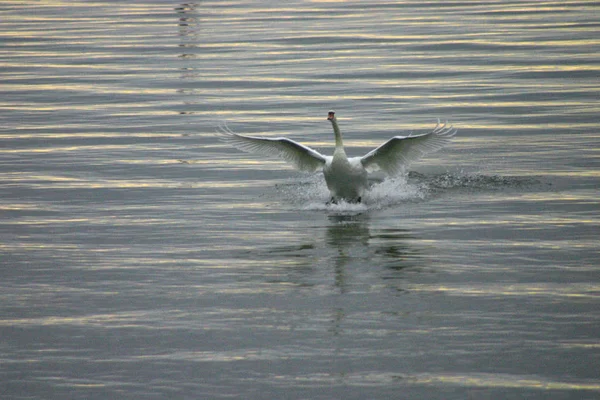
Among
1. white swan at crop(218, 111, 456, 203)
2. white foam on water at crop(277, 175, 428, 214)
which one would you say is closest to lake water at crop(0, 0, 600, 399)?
white foam on water at crop(277, 175, 428, 214)

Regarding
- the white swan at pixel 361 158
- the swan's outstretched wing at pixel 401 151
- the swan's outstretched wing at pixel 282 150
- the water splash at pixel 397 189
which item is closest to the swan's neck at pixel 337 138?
the white swan at pixel 361 158

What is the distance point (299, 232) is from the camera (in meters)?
16.8

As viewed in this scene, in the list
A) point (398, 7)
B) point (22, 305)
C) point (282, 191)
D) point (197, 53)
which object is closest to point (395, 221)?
point (282, 191)

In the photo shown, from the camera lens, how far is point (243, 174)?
21109mm

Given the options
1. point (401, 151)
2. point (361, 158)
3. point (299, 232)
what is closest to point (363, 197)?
point (361, 158)

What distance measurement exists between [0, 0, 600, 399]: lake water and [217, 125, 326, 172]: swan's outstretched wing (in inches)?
14.6

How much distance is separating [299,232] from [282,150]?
11.8 ft

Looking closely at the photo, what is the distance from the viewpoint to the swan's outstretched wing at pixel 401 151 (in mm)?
18859

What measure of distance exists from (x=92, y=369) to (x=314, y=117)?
14964mm

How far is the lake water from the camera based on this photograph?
452 inches

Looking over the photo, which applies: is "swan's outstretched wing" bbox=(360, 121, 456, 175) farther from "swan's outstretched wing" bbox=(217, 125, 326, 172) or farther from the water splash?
"swan's outstretched wing" bbox=(217, 125, 326, 172)

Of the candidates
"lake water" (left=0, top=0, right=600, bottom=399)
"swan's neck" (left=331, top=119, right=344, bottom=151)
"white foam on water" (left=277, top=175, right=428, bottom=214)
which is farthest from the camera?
"swan's neck" (left=331, top=119, right=344, bottom=151)

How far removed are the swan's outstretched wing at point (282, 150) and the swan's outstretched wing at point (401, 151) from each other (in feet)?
3.21

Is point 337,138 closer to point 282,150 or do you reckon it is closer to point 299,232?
point 282,150
